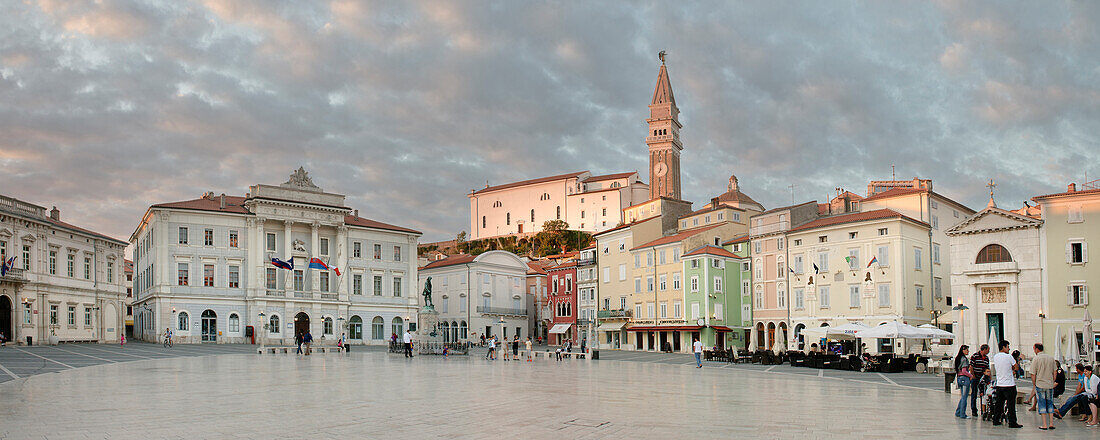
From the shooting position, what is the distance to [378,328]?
Result: 244ft

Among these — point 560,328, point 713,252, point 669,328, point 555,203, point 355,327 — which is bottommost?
point 560,328

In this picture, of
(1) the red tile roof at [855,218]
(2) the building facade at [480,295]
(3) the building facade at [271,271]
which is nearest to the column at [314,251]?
(3) the building facade at [271,271]

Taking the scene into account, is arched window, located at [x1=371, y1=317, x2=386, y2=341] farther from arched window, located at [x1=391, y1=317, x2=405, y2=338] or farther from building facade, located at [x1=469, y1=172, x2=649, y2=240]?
building facade, located at [x1=469, y1=172, x2=649, y2=240]

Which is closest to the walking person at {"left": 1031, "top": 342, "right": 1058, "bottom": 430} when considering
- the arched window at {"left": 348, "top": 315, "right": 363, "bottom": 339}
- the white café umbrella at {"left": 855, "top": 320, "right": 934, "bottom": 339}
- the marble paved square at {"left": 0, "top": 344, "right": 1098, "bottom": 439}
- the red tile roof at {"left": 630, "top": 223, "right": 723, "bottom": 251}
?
the marble paved square at {"left": 0, "top": 344, "right": 1098, "bottom": 439}

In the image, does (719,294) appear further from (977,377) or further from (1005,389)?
(1005,389)

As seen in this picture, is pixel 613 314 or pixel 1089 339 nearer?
pixel 1089 339

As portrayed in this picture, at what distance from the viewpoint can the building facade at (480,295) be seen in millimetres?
83125

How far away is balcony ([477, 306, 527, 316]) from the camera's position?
8333 centimetres

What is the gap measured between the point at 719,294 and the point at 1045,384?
47.4 m

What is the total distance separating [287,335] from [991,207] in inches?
2006

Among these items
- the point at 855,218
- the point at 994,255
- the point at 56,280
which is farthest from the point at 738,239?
the point at 56,280

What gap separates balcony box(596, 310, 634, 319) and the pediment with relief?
30.4m

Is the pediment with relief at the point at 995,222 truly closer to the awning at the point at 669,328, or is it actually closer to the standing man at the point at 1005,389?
the awning at the point at 669,328

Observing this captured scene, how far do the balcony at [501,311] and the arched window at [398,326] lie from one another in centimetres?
920
